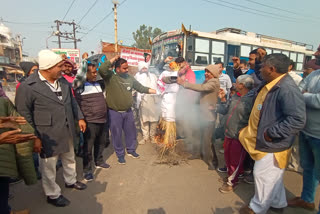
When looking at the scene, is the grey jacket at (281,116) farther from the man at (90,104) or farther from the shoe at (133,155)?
the shoe at (133,155)

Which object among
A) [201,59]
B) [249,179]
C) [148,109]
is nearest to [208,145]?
[249,179]

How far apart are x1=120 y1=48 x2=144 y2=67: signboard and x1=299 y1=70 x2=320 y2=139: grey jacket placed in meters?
5.13

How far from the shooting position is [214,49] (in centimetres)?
836

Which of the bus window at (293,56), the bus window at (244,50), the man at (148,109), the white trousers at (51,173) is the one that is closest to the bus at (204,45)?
the bus window at (244,50)

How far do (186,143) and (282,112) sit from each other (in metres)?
2.55

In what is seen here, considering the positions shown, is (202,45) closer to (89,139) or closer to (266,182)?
(89,139)

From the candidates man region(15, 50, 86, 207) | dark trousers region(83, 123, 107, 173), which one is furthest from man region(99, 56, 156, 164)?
man region(15, 50, 86, 207)

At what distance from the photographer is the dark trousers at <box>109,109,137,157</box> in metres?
3.55

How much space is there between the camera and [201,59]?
805 cm

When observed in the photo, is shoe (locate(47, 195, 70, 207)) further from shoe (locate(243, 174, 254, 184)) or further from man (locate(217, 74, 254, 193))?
shoe (locate(243, 174, 254, 184))

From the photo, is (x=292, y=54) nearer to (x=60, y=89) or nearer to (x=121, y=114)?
(x=121, y=114)

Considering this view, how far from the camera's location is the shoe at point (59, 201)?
2.52 meters

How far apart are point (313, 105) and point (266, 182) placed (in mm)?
1025

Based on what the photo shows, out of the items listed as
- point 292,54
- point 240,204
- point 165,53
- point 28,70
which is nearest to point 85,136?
point 28,70
